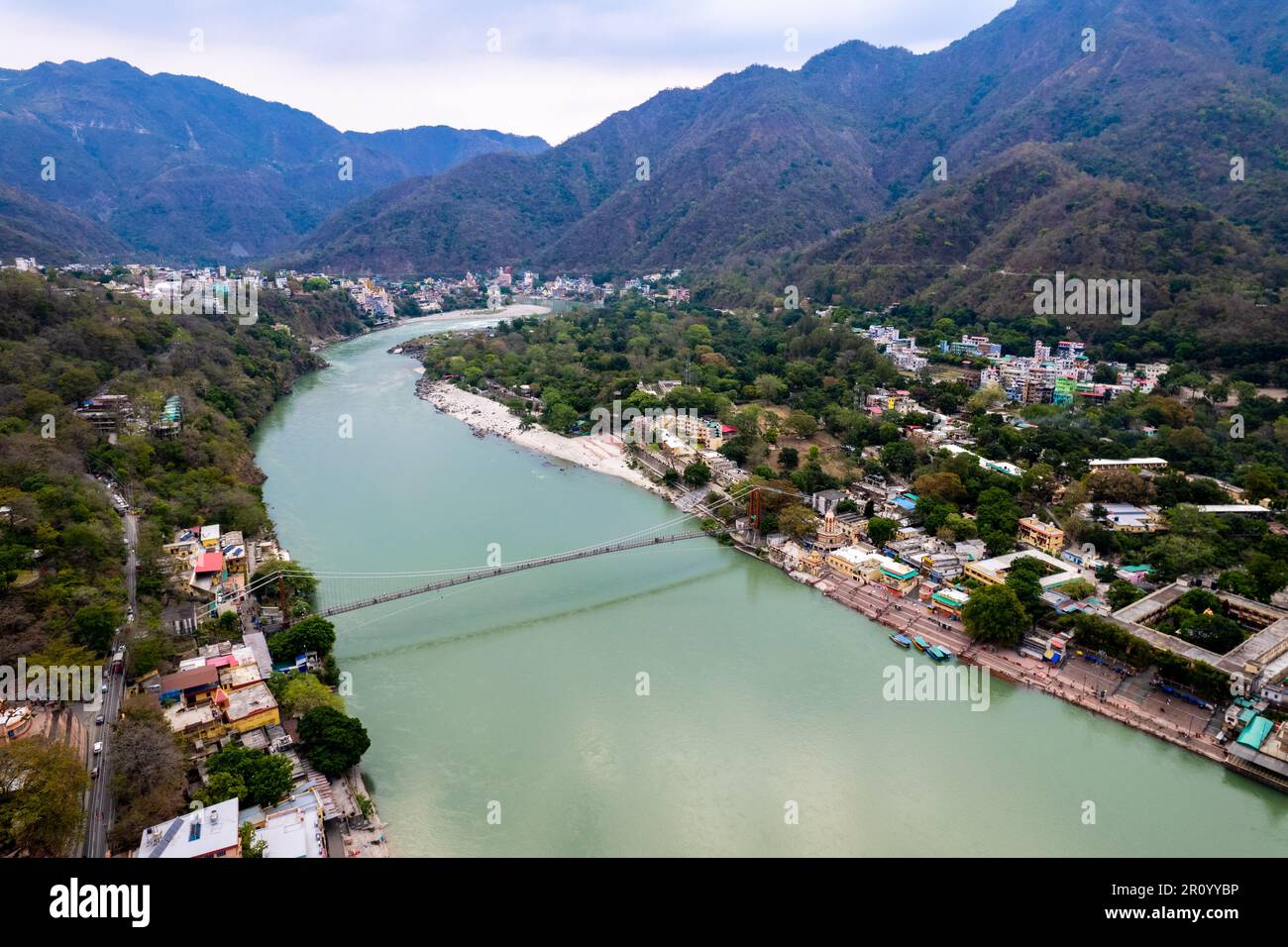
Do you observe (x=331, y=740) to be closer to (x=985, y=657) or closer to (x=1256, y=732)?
(x=985, y=657)

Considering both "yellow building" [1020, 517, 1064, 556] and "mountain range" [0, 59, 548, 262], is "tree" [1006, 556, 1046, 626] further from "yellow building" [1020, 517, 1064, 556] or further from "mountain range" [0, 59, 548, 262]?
"mountain range" [0, 59, 548, 262]

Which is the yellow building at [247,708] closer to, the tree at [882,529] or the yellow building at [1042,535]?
the tree at [882,529]

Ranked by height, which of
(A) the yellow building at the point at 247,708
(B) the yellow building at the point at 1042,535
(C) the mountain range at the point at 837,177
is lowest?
(A) the yellow building at the point at 247,708

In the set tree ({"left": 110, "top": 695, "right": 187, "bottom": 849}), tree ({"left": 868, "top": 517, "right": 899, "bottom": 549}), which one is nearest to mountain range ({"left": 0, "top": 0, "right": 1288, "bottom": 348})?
tree ({"left": 868, "top": 517, "right": 899, "bottom": 549})

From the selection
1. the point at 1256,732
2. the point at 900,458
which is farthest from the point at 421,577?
the point at 1256,732

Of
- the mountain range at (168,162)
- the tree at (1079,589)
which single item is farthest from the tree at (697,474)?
the mountain range at (168,162)

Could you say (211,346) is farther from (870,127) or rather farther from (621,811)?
(870,127)

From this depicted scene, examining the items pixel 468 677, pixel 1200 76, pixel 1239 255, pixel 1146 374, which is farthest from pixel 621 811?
pixel 1200 76
